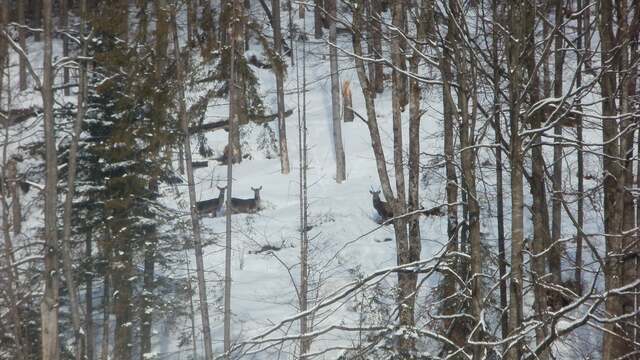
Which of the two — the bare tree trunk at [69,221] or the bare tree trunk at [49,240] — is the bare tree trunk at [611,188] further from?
the bare tree trunk at [49,240]

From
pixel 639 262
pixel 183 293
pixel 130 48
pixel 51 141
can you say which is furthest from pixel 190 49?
pixel 639 262

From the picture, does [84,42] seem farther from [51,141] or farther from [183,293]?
[183,293]

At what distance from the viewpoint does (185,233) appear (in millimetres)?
18250

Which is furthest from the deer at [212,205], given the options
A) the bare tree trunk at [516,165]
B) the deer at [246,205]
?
the bare tree trunk at [516,165]

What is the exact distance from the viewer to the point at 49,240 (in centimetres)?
1418

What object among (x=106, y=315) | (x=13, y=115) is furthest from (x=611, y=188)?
(x=13, y=115)

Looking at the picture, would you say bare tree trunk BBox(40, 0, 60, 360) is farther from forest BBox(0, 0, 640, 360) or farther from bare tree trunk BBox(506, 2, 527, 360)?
bare tree trunk BBox(506, 2, 527, 360)

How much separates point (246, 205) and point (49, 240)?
1040 cm

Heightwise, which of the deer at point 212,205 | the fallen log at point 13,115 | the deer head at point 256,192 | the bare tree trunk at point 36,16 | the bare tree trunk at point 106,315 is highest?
the bare tree trunk at point 36,16

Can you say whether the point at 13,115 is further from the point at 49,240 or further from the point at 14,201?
the point at 49,240

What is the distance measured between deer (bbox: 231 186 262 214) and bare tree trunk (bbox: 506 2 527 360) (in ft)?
61.4

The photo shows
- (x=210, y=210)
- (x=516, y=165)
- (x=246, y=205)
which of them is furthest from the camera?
(x=210, y=210)

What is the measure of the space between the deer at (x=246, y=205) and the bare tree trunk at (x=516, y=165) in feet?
61.4

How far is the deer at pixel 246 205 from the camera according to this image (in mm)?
24031
